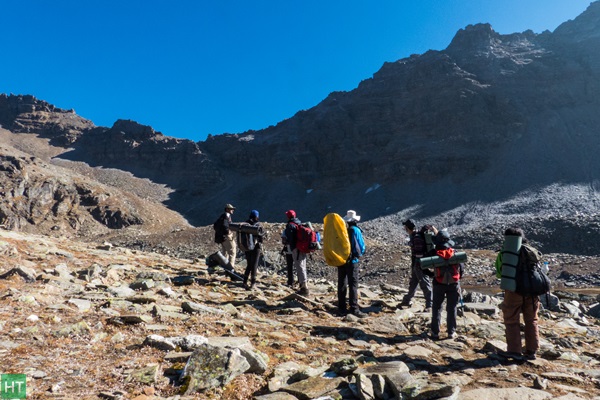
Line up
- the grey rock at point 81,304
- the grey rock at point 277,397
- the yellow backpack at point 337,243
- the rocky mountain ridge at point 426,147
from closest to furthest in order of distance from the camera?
the grey rock at point 277,397, the grey rock at point 81,304, the yellow backpack at point 337,243, the rocky mountain ridge at point 426,147

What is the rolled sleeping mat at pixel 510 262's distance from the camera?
6.04 meters

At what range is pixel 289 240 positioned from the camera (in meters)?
11.0

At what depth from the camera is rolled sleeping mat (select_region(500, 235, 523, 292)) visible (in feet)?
19.8

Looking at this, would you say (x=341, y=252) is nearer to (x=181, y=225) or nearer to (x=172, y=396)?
(x=172, y=396)

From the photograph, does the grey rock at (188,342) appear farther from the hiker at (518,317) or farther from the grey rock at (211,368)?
the hiker at (518,317)

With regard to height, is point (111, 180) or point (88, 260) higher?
point (111, 180)

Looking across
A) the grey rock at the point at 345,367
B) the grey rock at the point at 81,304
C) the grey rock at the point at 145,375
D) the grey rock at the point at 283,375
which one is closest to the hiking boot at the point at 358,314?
the grey rock at the point at 345,367

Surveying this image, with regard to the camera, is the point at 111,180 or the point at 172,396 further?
the point at 111,180

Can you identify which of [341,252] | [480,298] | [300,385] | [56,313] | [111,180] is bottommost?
[480,298]

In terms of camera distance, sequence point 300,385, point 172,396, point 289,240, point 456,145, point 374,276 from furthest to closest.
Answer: point 456,145
point 374,276
point 289,240
point 300,385
point 172,396

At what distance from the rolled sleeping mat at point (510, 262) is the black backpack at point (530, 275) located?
0.30 feet

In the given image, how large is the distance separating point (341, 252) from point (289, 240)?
9.22ft

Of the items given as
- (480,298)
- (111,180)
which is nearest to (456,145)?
(480,298)

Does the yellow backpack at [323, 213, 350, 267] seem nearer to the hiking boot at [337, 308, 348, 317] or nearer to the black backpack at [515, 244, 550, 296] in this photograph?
A: the hiking boot at [337, 308, 348, 317]
